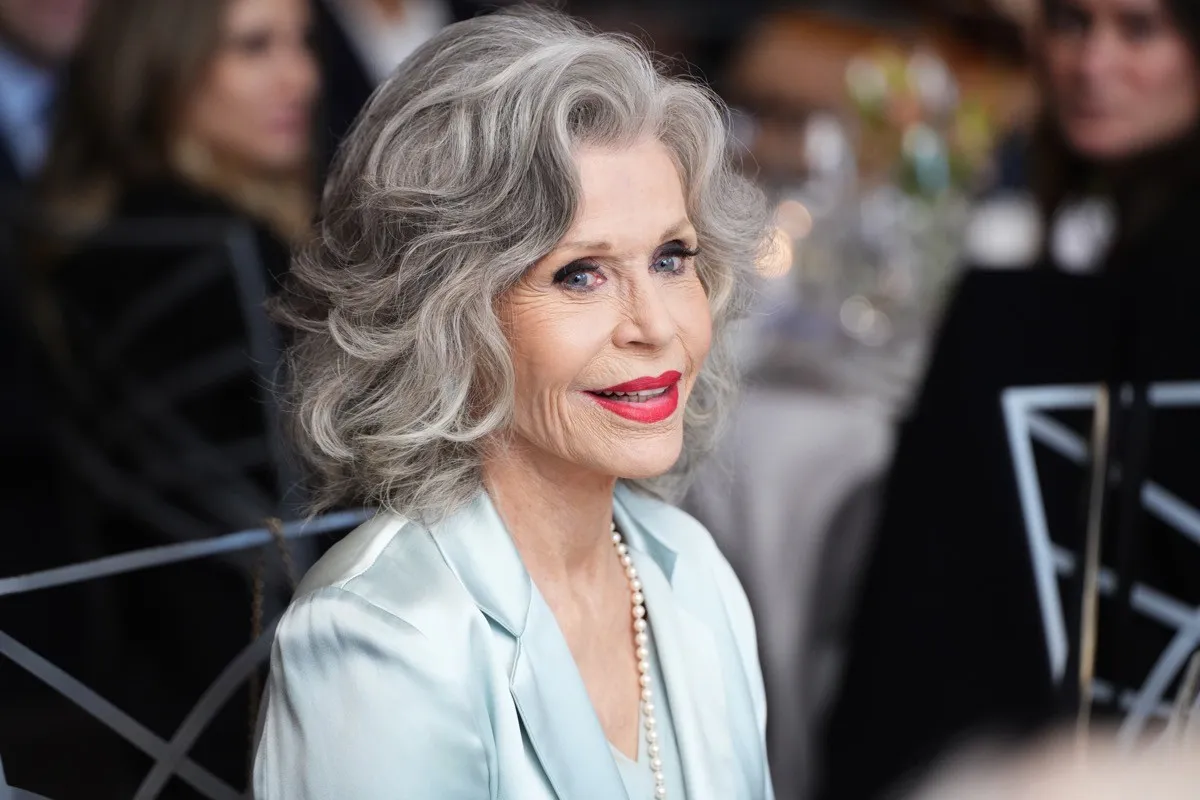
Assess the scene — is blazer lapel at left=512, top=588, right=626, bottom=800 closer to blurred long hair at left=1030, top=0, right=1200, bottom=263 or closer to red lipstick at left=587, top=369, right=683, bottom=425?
red lipstick at left=587, top=369, right=683, bottom=425

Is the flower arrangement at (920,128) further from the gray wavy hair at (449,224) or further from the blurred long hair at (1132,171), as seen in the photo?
the gray wavy hair at (449,224)

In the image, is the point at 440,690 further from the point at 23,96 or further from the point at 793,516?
the point at 23,96

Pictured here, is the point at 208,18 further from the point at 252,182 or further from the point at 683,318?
the point at 683,318

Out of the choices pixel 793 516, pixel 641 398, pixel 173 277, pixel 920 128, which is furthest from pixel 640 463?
pixel 920 128

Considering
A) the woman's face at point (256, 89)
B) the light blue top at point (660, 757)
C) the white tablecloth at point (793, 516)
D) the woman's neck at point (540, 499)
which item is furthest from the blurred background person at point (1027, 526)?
the woman's face at point (256, 89)

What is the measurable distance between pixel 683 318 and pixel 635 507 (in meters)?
0.24

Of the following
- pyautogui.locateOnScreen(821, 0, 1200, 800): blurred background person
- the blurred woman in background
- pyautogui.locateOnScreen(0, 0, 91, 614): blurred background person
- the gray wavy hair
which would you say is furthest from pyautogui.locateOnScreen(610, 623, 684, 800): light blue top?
pyautogui.locateOnScreen(0, 0, 91, 614): blurred background person

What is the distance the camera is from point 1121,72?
2201mm

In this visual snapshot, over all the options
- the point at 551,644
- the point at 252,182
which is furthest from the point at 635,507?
the point at 252,182

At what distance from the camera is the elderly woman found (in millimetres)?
998

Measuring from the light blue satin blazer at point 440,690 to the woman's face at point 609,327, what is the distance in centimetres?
11

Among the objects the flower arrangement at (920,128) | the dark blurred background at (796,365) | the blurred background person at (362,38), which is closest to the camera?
the dark blurred background at (796,365)

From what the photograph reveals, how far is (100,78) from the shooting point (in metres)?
2.62

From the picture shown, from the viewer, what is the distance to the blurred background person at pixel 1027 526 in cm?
154
